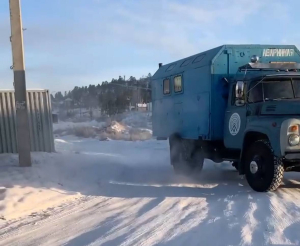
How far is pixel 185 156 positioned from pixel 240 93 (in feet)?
10.8

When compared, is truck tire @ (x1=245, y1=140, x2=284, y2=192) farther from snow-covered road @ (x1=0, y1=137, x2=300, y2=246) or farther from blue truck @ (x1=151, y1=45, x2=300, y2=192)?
snow-covered road @ (x1=0, y1=137, x2=300, y2=246)

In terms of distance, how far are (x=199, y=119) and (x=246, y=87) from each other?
1801mm

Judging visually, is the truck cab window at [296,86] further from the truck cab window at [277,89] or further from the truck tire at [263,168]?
the truck tire at [263,168]

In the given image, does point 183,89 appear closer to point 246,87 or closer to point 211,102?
point 211,102

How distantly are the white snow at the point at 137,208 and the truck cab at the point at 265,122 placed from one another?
507 millimetres

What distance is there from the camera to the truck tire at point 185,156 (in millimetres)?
11445

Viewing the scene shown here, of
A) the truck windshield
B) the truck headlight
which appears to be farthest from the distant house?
the truck headlight

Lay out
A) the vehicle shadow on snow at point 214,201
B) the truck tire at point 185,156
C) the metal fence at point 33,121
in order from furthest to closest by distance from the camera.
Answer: the metal fence at point 33,121 < the truck tire at point 185,156 < the vehicle shadow on snow at point 214,201

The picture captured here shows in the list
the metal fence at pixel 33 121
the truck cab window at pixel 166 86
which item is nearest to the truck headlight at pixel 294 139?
the truck cab window at pixel 166 86

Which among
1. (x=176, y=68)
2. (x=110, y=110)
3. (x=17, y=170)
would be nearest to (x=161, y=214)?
(x=17, y=170)

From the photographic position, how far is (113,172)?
12.3 meters

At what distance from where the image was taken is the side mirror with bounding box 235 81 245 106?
891 cm

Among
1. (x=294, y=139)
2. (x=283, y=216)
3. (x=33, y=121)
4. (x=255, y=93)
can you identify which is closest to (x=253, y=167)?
(x=294, y=139)

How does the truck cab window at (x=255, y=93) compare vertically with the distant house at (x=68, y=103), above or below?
above
